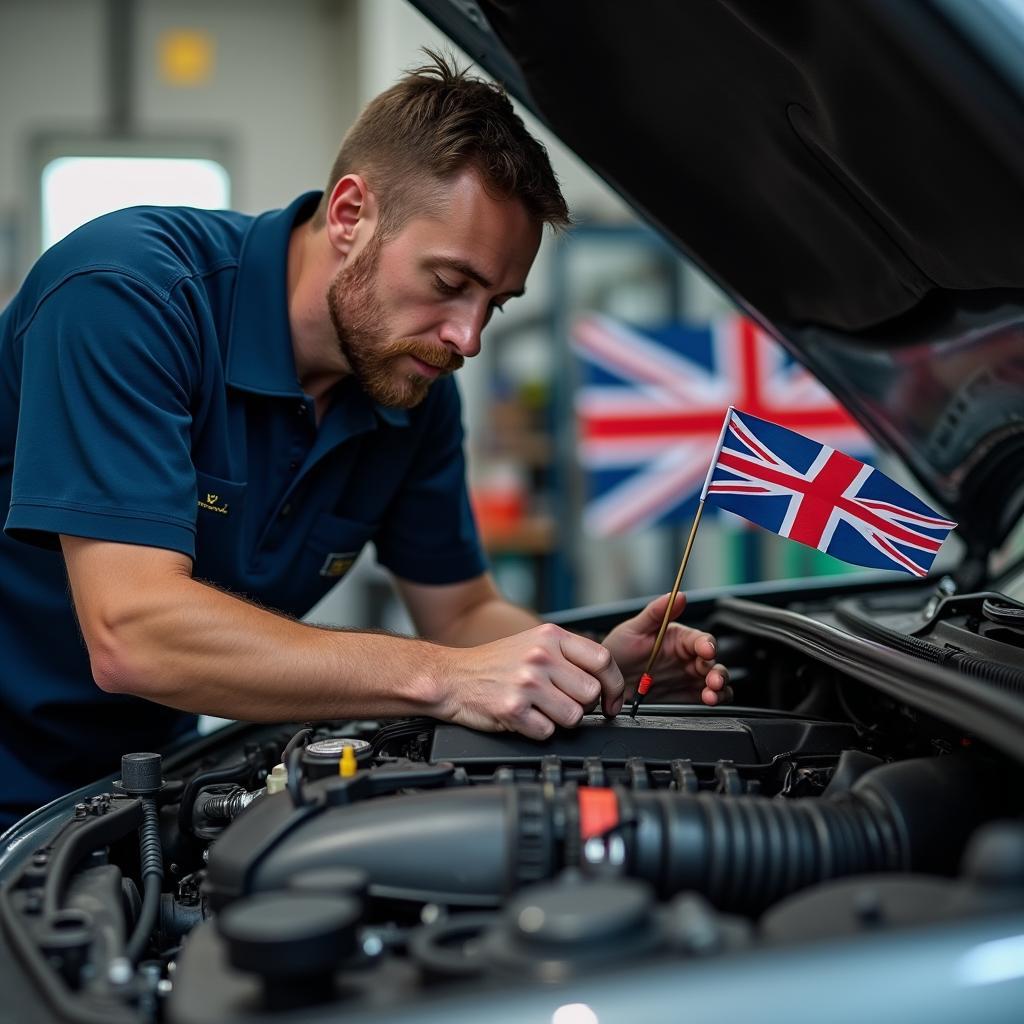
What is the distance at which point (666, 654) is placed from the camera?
138 centimetres

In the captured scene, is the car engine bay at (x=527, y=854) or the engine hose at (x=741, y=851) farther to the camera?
the engine hose at (x=741, y=851)

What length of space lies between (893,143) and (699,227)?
1.71 feet

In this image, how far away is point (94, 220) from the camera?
1317mm

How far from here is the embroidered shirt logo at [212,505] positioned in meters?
1.35

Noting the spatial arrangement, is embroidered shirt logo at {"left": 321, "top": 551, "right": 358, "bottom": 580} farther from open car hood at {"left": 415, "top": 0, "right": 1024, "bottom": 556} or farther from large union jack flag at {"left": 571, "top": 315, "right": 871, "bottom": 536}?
large union jack flag at {"left": 571, "top": 315, "right": 871, "bottom": 536}

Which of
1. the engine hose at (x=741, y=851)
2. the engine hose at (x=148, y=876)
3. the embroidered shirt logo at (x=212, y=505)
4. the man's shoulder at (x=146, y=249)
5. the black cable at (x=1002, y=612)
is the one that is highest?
the man's shoulder at (x=146, y=249)

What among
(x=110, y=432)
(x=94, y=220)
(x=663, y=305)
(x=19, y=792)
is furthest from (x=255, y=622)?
(x=663, y=305)

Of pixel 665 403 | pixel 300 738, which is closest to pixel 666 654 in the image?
pixel 300 738

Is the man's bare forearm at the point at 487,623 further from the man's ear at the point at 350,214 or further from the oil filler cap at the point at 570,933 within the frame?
the oil filler cap at the point at 570,933

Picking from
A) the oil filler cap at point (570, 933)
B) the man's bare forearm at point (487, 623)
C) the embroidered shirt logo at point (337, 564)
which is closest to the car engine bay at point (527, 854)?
the oil filler cap at point (570, 933)

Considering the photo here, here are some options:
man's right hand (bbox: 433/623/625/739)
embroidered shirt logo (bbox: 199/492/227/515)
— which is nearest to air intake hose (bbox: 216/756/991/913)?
man's right hand (bbox: 433/623/625/739)

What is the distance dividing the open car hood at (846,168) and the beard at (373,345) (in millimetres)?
290

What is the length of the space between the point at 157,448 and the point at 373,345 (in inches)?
13.1

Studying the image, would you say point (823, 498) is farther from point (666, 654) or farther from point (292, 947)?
point (292, 947)
